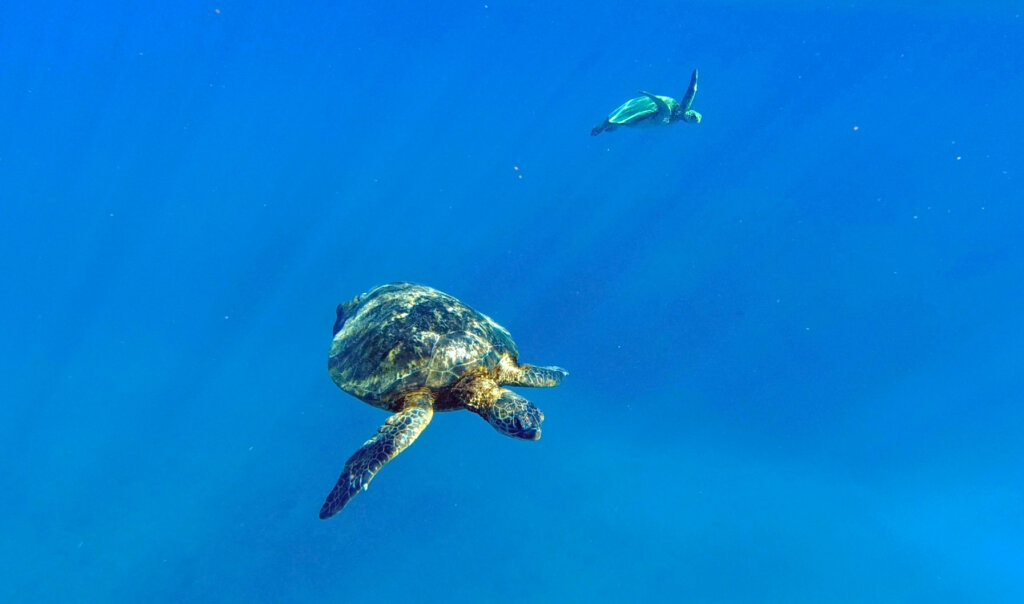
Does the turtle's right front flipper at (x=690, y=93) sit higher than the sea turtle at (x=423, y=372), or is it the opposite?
the turtle's right front flipper at (x=690, y=93)

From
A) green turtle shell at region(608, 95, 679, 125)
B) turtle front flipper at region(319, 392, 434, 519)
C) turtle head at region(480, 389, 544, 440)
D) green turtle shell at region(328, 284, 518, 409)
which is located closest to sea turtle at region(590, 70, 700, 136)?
green turtle shell at region(608, 95, 679, 125)

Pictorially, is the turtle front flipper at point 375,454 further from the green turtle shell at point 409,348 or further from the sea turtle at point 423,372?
the green turtle shell at point 409,348

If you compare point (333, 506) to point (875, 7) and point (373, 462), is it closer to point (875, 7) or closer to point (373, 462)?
point (373, 462)

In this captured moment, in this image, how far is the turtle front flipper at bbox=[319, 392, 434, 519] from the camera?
18.0 ft

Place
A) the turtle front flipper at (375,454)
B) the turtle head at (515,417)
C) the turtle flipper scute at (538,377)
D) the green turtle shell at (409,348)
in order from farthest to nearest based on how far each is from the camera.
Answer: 1. the turtle flipper scute at (538,377)
2. the green turtle shell at (409,348)
3. the turtle head at (515,417)
4. the turtle front flipper at (375,454)

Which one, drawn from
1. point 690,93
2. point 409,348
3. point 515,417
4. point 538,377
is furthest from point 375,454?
point 690,93

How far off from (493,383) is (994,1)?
32.2 m

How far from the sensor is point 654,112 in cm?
1217

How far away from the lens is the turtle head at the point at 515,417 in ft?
20.2

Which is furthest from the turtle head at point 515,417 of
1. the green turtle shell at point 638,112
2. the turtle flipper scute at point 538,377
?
the green turtle shell at point 638,112

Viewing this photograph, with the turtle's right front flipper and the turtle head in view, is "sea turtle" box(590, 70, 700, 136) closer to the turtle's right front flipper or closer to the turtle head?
the turtle's right front flipper

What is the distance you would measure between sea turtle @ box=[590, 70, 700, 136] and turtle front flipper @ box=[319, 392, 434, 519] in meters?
9.52

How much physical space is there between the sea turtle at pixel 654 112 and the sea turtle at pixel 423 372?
7.73 m

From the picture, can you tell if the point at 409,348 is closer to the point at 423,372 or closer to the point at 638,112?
the point at 423,372
